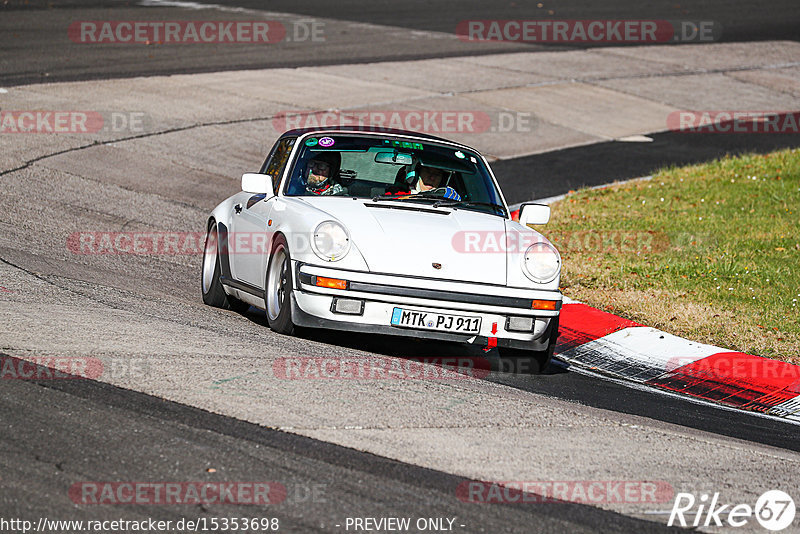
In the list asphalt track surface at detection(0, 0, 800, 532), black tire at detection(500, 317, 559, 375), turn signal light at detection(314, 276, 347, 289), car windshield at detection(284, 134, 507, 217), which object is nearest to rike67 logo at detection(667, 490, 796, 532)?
asphalt track surface at detection(0, 0, 800, 532)

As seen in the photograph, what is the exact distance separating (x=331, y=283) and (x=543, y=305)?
1393mm

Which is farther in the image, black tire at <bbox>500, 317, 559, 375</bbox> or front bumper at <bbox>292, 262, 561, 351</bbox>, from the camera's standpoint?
black tire at <bbox>500, 317, 559, 375</bbox>

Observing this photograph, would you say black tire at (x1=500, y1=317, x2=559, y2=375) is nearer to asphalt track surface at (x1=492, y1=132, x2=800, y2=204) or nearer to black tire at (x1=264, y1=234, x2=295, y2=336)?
black tire at (x1=264, y1=234, x2=295, y2=336)

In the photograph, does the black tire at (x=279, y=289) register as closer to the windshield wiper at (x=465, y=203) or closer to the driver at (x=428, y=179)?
the windshield wiper at (x=465, y=203)

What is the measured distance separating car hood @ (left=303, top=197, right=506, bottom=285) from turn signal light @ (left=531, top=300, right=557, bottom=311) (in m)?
0.25

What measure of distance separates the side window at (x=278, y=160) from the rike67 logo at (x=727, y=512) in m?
4.42

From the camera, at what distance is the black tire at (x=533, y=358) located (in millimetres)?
7488

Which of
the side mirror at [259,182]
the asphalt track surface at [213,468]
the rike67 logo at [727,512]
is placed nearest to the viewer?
the asphalt track surface at [213,468]

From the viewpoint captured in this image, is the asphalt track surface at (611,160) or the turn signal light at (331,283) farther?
the asphalt track surface at (611,160)

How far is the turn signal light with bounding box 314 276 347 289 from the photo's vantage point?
23.2ft

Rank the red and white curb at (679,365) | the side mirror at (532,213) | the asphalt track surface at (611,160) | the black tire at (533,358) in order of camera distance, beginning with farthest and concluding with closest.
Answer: the asphalt track surface at (611,160) → the side mirror at (532,213) → the red and white curb at (679,365) → the black tire at (533,358)

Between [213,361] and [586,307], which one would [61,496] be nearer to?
[213,361]

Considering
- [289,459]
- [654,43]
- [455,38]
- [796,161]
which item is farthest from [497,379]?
[654,43]

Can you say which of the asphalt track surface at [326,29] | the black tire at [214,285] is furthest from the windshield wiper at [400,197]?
the asphalt track surface at [326,29]
